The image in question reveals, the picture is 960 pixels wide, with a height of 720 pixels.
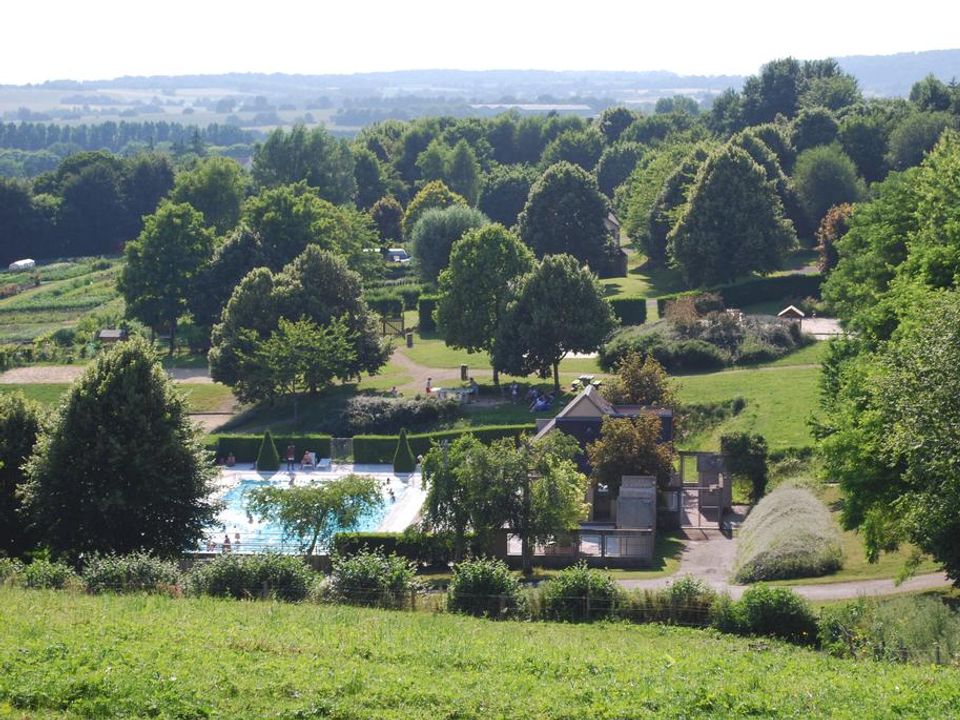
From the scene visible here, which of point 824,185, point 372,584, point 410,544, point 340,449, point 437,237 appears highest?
point 824,185

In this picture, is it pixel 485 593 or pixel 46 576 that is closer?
pixel 485 593

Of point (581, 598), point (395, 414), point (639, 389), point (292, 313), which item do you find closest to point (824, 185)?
point (292, 313)

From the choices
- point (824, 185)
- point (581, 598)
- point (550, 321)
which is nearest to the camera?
point (581, 598)

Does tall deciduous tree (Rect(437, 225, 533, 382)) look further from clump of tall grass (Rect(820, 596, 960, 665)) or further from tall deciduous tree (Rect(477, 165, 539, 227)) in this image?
tall deciduous tree (Rect(477, 165, 539, 227))

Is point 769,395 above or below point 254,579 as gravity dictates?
below

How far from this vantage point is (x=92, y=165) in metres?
136

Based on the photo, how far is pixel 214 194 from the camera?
108688 millimetres

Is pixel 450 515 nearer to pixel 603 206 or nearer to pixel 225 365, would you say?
pixel 225 365

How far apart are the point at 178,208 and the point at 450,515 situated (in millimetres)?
50063

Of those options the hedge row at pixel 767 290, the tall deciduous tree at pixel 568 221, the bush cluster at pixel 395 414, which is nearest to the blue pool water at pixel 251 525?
the bush cluster at pixel 395 414

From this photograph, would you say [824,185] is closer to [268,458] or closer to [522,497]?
[268,458]

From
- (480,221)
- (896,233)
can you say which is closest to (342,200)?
(480,221)

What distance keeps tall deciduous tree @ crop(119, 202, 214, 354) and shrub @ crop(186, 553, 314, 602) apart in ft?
166

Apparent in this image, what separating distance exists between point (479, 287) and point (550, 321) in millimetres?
6988
